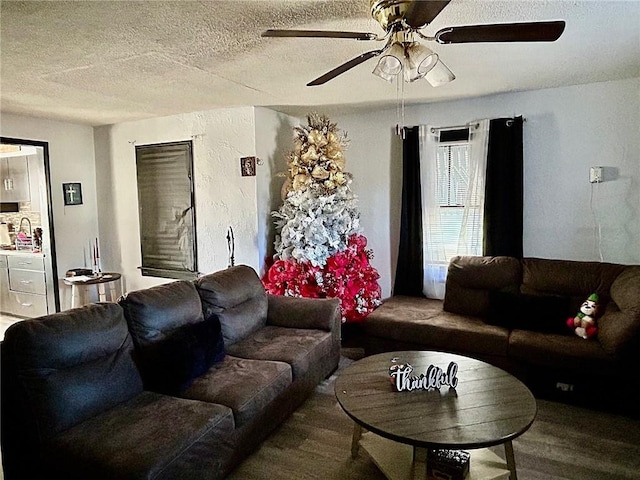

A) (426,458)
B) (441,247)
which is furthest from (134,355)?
(441,247)

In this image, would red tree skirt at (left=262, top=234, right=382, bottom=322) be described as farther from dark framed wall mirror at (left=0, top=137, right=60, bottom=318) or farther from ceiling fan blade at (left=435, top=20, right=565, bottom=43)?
dark framed wall mirror at (left=0, top=137, right=60, bottom=318)

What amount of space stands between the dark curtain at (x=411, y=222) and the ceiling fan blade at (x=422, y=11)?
8.55 feet

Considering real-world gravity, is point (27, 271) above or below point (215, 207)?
below

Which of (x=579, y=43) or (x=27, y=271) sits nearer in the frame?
(x=579, y=43)

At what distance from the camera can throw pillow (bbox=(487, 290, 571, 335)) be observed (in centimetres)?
319

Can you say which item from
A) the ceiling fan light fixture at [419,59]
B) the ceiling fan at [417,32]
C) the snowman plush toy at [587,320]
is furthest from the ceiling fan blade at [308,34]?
the snowman plush toy at [587,320]

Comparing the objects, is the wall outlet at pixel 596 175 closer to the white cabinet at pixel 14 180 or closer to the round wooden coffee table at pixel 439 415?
the round wooden coffee table at pixel 439 415

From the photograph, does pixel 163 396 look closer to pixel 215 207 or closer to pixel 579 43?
pixel 215 207

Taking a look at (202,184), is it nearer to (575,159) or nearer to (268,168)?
(268,168)

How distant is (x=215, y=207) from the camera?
14.9ft

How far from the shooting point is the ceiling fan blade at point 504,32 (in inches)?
65.7

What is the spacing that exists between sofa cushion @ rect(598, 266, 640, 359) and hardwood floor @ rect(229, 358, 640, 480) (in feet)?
1.62

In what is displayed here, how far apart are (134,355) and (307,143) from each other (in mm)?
2530

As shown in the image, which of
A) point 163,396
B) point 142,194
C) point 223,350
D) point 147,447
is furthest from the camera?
point 142,194
